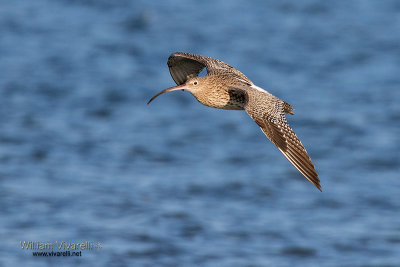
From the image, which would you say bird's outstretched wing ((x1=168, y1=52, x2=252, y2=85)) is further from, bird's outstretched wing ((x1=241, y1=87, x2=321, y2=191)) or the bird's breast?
bird's outstretched wing ((x1=241, y1=87, x2=321, y2=191))

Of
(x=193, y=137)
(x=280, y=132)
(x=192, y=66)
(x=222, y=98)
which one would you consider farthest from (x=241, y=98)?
(x=193, y=137)

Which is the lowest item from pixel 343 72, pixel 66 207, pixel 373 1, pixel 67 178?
pixel 66 207

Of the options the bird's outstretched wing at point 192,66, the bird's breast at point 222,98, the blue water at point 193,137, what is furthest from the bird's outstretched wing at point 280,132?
the blue water at point 193,137

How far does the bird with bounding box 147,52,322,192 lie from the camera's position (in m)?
7.35

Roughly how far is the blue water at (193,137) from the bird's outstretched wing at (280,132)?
547 cm

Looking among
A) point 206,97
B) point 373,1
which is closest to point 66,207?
point 206,97

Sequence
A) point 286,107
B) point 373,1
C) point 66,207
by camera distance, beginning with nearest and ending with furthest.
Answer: point 286,107 < point 66,207 < point 373,1

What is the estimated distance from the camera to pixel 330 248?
44.3ft

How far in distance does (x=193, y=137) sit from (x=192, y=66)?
8564 mm

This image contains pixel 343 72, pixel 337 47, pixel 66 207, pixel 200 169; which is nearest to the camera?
pixel 66 207

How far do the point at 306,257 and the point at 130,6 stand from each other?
13895 mm

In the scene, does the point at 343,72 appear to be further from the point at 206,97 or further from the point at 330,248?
the point at 206,97

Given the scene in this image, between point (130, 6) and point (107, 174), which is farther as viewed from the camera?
point (130, 6)

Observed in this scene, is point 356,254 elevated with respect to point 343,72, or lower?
lower
